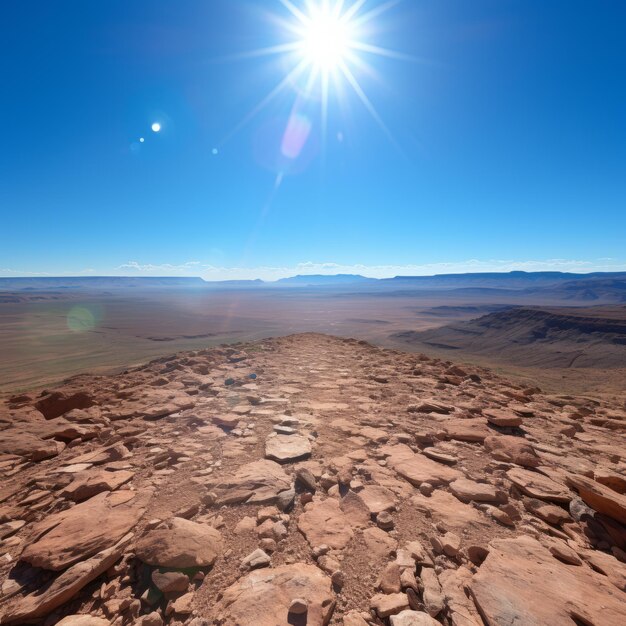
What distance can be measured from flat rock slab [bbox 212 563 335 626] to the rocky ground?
0.01m

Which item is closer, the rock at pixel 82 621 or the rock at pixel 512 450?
the rock at pixel 82 621

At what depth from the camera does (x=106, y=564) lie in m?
2.49

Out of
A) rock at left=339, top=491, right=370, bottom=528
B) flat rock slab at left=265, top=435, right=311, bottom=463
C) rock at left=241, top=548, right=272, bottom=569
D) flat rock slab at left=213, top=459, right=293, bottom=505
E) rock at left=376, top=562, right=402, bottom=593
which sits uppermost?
rock at left=376, top=562, right=402, bottom=593

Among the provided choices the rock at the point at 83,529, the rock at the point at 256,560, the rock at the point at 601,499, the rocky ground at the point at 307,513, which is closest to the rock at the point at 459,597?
the rocky ground at the point at 307,513

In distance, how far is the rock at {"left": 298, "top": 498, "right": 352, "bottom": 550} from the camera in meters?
2.92

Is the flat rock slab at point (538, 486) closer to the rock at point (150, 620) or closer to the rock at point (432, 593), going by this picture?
the rock at point (432, 593)

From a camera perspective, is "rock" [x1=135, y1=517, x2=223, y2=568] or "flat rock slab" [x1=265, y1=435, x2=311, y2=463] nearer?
"rock" [x1=135, y1=517, x2=223, y2=568]

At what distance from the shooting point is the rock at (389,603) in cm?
217

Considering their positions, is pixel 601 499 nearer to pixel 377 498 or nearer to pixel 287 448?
pixel 377 498

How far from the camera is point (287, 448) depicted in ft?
15.1

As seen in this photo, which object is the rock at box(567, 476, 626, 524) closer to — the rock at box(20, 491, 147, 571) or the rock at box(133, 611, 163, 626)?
the rock at box(133, 611, 163, 626)

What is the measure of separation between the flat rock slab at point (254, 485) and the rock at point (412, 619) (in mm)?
1696

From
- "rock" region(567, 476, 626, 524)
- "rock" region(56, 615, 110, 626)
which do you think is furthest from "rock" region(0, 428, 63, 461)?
"rock" region(567, 476, 626, 524)

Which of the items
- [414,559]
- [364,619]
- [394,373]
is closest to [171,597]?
[364,619]
